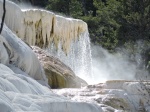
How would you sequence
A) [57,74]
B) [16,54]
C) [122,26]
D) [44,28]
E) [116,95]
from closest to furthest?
[16,54] < [116,95] < [57,74] < [44,28] < [122,26]

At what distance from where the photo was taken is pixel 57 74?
397 inches

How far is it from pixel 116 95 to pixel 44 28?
17.9 ft

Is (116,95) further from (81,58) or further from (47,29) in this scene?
(81,58)

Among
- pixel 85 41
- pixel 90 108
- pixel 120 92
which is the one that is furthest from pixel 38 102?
pixel 85 41

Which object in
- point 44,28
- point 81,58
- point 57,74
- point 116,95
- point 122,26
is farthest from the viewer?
point 122,26

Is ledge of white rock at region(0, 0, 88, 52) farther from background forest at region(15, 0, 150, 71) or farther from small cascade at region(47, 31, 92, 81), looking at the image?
background forest at region(15, 0, 150, 71)

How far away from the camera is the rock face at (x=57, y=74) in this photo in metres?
10.0

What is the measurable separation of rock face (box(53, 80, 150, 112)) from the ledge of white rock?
302cm

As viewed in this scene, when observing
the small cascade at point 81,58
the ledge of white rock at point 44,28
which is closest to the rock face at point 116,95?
the ledge of white rock at point 44,28

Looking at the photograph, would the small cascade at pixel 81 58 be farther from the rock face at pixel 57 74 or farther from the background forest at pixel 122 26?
the rock face at pixel 57 74

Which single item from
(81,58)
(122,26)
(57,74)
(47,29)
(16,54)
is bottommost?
(81,58)

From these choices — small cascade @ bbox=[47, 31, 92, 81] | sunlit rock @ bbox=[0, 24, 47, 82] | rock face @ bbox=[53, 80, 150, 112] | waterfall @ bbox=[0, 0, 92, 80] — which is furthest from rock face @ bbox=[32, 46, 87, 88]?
small cascade @ bbox=[47, 31, 92, 81]

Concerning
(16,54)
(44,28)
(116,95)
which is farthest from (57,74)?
(44,28)

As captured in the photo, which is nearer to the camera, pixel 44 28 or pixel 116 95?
pixel 116 95
